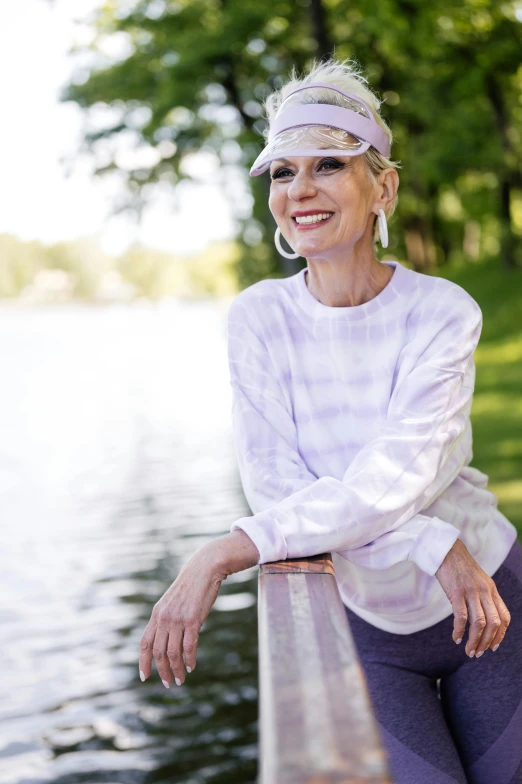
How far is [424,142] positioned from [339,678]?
22385mm

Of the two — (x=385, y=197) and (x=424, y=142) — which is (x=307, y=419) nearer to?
(x=385, y=197)

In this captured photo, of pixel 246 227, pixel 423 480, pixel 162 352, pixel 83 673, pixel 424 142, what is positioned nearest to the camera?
pixel 423 480

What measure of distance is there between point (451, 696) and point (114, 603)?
16.7 ft

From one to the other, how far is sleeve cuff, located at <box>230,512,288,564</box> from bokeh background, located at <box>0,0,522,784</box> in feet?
4.74

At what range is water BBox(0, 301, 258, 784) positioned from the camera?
16.9 feet

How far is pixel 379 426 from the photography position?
2291mm

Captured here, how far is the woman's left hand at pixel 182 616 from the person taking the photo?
1973 mm

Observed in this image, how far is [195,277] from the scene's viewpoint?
139 meters

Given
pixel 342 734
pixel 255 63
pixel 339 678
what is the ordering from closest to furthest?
pixel 342 734 → pixel 339 678 → pixel 255 63

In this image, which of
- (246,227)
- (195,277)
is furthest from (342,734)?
(195,277)

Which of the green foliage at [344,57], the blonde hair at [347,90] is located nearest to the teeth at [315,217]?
the blonde hair at [347,90]

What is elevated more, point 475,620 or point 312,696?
point 312,696

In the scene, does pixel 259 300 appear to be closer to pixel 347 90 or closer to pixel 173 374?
pixel 347 90

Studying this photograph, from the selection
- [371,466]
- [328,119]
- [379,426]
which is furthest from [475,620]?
[328,119]
